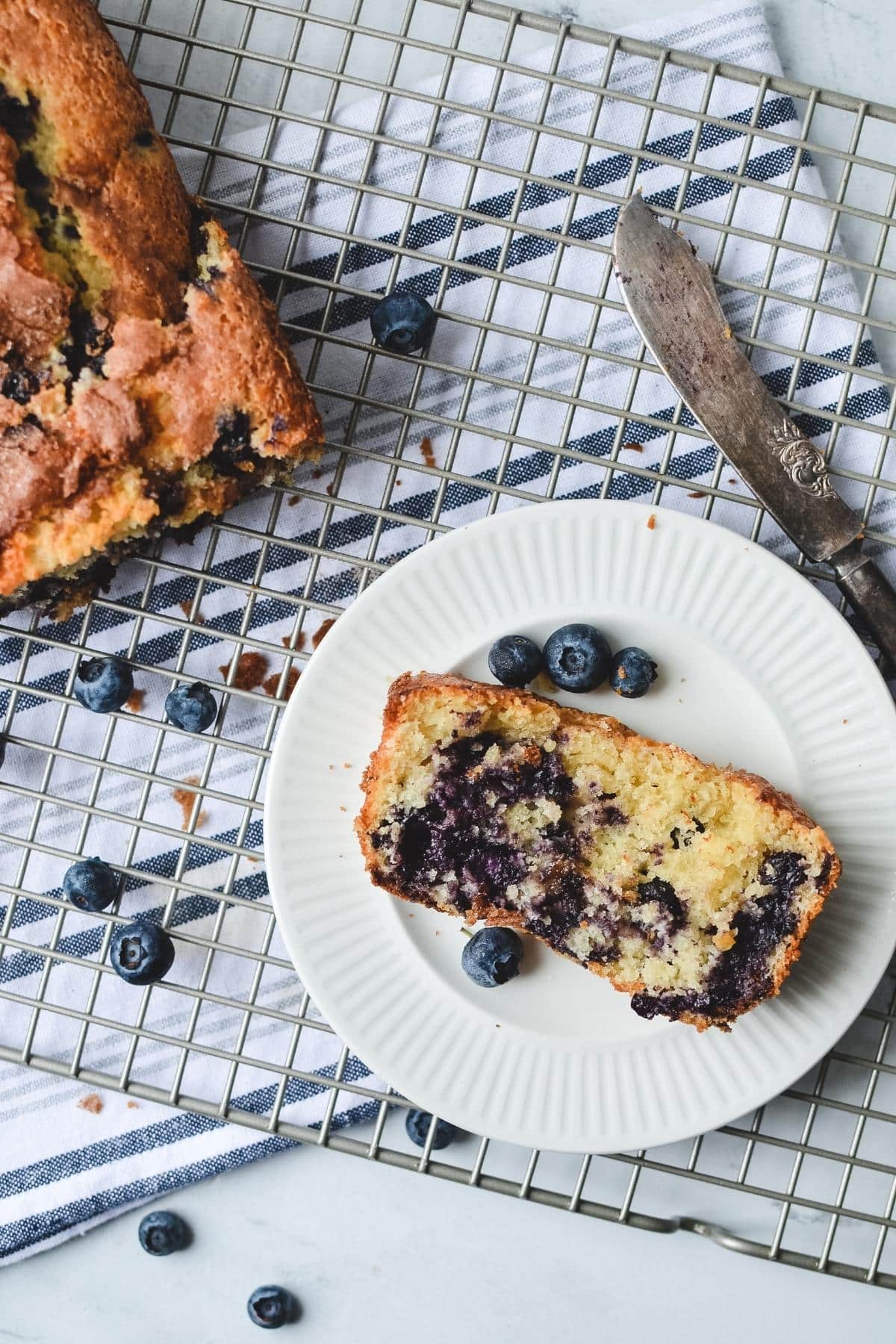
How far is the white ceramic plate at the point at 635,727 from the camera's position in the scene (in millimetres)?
2688

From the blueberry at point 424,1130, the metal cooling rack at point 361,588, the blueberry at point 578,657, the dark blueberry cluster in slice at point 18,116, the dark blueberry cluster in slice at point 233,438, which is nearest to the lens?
the dark blueberry cluster in slice at point 18,116

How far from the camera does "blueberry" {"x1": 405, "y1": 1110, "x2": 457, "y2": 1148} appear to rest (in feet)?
9.76

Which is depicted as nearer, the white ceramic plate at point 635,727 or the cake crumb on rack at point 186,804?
the white ceramic plate at point 635,727

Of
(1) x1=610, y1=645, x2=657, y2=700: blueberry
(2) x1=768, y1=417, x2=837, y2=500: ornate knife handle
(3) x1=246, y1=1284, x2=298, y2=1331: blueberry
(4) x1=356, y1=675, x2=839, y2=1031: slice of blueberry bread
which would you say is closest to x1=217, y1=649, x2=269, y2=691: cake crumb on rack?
(4) x1=356, y1=675, x2=839, y2=1031: slice of blueberry bread

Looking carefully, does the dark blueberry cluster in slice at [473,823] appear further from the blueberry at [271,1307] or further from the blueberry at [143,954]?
the blueberry at [271,1307]

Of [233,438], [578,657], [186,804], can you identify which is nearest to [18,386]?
[233,438]

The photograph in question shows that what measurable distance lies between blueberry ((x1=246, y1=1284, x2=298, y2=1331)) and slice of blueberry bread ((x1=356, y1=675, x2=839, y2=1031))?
1.23 meters

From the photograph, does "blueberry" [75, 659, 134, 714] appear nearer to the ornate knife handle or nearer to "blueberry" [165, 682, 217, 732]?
"blueberry" [165, 682, 217, 732]

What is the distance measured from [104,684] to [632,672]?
1241 mm

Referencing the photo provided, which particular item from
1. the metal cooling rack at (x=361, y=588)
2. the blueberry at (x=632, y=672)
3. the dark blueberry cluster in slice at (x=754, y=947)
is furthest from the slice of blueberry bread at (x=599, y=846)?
the metal cooling rack at (x=361, y=588)

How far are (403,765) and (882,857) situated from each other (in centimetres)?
110

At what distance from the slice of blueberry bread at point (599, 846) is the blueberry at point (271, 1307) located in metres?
1.23

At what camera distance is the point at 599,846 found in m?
2.62

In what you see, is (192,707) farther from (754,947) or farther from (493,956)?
(754,947)
